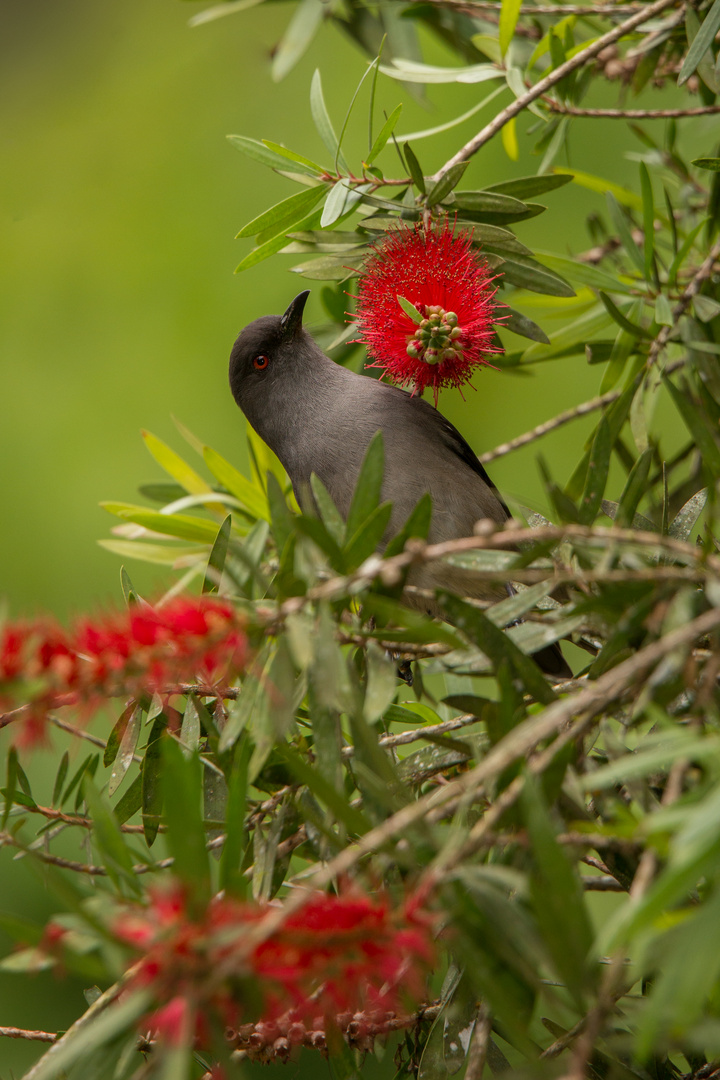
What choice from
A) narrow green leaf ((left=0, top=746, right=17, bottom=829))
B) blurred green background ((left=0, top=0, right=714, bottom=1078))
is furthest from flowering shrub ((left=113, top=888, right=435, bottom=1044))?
blurred green background ((left=0, top=0, right=714, bottom=1078))

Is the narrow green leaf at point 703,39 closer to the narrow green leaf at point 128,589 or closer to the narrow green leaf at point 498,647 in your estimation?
Answer: the narrow green leaf at point 498,647

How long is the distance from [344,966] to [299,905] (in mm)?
62

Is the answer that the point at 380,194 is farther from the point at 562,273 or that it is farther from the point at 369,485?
the point at 369,485

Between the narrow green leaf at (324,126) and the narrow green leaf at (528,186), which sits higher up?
the narrow green leaf at (324,126)

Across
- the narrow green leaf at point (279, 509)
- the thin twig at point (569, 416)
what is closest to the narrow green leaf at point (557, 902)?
the narrow green leaf at point (279, 509)

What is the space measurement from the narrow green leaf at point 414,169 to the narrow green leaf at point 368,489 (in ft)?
1.78

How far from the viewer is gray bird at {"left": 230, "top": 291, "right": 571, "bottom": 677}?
5.27ft

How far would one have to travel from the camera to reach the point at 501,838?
0.65 metres

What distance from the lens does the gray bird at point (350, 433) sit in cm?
161

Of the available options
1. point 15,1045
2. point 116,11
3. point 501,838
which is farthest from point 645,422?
point 116,11

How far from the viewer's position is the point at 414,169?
1.15 meters

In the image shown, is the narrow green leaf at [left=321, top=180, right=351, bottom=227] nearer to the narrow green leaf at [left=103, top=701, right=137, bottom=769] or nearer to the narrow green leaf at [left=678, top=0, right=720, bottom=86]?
the narrow green leaf at [left=678, top=0, right=720, bottom=86]

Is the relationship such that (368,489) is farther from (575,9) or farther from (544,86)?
(575,9)

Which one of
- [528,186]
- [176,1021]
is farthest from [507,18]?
[176,1021]
